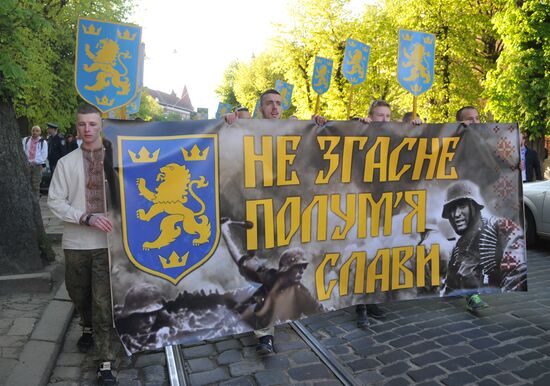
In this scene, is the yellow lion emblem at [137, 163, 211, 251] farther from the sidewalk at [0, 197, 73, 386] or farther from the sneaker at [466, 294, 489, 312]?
the sneaker at [466, 294, 489, 312]

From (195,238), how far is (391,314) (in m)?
2.41

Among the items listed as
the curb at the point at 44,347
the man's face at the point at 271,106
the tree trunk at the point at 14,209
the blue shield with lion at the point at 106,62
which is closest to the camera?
the curb at the point at 44,347

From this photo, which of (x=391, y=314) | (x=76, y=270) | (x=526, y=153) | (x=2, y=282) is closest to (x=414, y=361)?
(x=391, y=314)

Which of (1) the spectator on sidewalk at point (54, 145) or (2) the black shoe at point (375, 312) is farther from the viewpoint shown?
(1) the spectator on sidewalk at point (54, 145)

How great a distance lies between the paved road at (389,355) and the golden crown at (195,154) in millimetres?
1650

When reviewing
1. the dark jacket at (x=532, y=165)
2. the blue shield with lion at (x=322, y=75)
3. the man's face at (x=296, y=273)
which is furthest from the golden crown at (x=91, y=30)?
the dark jacket at (x=532, y=165)

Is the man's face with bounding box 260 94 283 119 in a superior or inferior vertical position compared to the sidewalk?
superior

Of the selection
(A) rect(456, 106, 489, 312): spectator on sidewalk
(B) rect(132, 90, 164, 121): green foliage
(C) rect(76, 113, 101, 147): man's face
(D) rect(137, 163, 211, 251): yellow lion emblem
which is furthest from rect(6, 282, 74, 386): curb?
(B) rect(132, 90, 164, 121): green foliage

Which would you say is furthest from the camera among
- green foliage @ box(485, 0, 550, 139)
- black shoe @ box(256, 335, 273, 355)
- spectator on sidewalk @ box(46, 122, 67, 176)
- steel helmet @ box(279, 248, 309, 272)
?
spectator on sidewalk @ box(46, 122, 67, 176)

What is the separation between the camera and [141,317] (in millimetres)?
3314

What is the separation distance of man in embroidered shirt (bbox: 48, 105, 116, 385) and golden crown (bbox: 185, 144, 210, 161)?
1.98 ft

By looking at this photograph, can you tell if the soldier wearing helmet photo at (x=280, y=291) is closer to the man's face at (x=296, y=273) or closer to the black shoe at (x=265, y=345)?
the man's face at (x=296, y=273)

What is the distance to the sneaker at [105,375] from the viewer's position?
11.3 ft

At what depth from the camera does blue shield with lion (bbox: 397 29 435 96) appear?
492cm
